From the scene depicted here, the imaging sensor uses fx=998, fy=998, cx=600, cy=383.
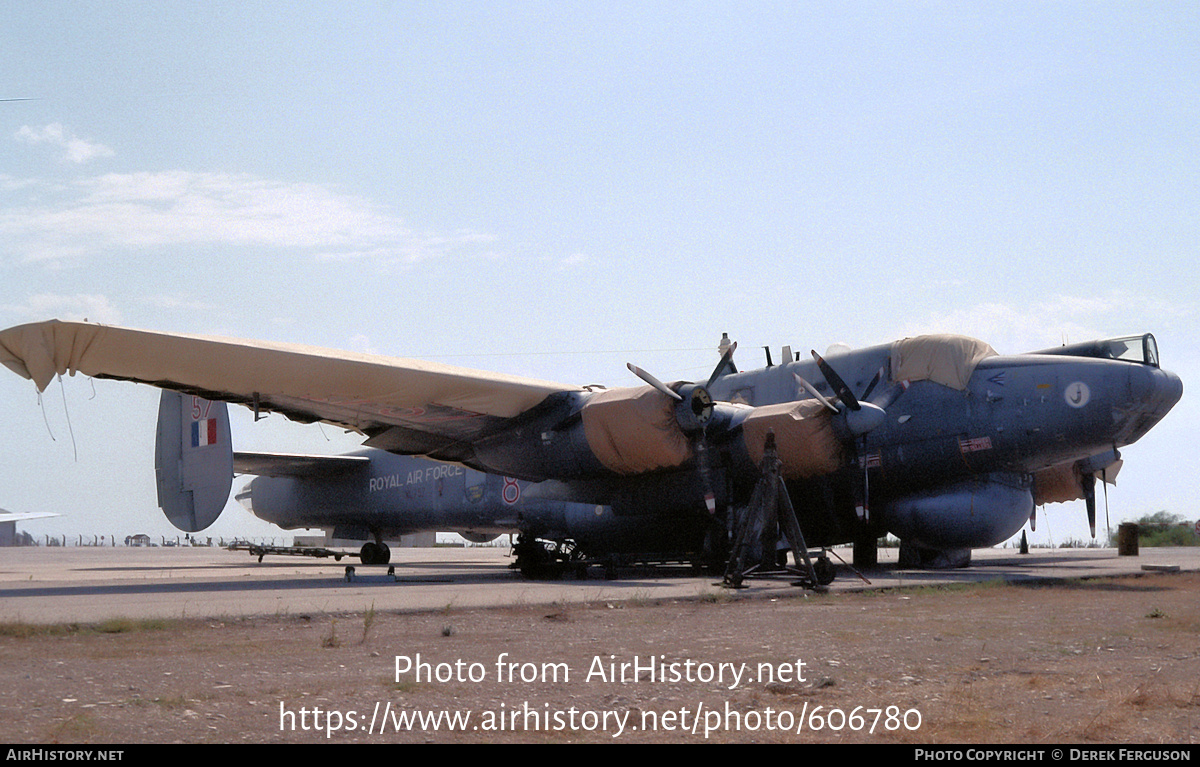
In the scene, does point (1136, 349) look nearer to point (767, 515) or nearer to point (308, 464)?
point (767, 515)

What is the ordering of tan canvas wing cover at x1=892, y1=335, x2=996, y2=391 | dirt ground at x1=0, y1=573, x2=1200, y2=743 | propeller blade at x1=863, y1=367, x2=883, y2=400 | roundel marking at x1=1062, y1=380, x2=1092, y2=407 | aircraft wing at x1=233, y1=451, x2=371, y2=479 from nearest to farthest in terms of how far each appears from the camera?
dirt ground at x1=0, y1=573, x2=1200, y2=743, roundel marking at x1=1062, y1=380, x2=1092, y2=407, tan canvas wing cover at x1=892, y1=335, x2=996, y2=391, propeller blade at x1=863, y1=367, x2=883, y2=400, aircraft wing at x1=233, y1=451, x2=371, y2=479

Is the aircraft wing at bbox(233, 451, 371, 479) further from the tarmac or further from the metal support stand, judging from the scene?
the metal support stand

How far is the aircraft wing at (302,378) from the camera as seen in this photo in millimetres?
14023

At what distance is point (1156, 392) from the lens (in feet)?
56.9

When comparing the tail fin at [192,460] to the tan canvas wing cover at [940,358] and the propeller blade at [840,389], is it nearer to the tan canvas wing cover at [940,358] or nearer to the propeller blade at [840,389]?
the propeller blade at [840,389]

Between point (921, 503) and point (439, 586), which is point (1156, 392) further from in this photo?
point (439, 586)

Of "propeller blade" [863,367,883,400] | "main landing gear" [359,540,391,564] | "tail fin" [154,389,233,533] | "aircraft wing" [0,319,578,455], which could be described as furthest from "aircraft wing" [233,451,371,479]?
"propeller blade" [863,367,883,400]

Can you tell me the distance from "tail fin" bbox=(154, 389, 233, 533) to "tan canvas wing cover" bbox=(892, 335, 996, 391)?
578 inches

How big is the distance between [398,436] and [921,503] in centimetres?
1043

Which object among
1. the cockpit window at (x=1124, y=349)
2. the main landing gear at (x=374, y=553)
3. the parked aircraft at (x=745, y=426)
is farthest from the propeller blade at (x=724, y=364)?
the main landing gear at (x=374, y=553)

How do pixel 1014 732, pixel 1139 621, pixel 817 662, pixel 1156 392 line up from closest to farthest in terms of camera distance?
pixel 1014 732 < pixel 817 662 < pixel 1139 621 < pixel 1156 392

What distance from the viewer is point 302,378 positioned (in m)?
16.3

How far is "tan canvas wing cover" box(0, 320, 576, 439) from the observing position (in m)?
14.0
